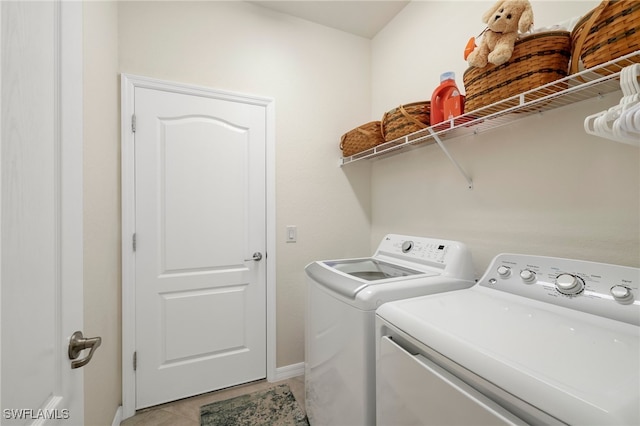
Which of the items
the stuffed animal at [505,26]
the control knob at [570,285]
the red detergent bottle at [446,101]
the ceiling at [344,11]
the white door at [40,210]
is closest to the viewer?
the white door at [40,210]

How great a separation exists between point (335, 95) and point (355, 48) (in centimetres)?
48

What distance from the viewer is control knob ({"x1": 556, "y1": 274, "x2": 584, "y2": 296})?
0.93m

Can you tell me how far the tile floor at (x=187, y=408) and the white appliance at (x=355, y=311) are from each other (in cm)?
51

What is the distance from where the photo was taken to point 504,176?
142 cm

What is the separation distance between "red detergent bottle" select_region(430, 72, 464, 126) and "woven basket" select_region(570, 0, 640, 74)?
0.47 m

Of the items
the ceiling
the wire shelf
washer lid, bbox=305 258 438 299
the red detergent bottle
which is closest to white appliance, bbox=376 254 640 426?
washer lid, bbox=305 258 438 299

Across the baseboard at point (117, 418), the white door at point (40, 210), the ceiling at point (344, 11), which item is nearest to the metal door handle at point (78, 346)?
the white door at point (40, 210)

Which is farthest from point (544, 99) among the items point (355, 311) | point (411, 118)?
point (355, 311)

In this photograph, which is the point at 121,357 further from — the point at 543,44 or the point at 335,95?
the point at 543,44

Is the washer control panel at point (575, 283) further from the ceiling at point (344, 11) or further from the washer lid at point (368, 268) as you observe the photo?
the ceiling at point (344, 11)

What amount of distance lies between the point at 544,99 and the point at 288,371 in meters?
2.22

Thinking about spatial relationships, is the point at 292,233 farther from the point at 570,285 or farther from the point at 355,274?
the point at 570,285

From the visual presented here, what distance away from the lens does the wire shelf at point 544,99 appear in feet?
2.91

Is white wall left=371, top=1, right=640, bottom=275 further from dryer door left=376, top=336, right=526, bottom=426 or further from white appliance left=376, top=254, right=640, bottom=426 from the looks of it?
dryer door left=376, top=336, right=526, bottom=426
